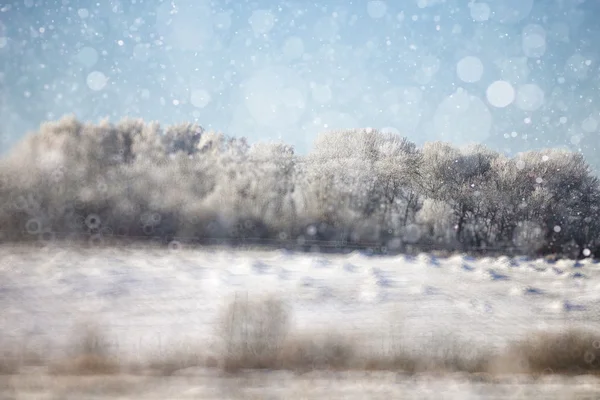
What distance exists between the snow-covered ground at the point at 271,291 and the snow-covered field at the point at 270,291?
25 mm

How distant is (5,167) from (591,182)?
26645 millimetres

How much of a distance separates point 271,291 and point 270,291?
0.19 ft

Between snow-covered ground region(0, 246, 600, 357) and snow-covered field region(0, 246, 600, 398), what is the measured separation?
0.08 ft

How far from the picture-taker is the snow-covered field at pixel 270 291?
985 cm

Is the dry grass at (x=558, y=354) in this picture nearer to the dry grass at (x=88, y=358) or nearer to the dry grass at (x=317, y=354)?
Answer: the dry grass at (x=317, y=354)

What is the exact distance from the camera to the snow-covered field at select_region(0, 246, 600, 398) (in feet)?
32.3

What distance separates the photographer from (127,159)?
2355 centimetres

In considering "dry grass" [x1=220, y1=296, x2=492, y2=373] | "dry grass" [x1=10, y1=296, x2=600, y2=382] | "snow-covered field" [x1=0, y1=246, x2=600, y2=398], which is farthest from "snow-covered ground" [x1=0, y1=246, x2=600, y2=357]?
"dry grass" [x1=220, y1=296, x2=492, y2=373]

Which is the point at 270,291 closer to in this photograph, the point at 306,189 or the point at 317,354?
the point at 317,354

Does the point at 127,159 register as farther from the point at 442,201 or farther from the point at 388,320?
the point at 388,320

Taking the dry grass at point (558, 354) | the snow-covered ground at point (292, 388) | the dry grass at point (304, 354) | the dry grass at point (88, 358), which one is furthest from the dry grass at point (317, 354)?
the dry grass at point (558, 354)

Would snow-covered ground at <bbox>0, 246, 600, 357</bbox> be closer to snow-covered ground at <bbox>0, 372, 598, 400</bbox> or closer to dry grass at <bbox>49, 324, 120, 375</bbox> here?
dry grass at <bbox>49, 324, 120, 375</bbox>

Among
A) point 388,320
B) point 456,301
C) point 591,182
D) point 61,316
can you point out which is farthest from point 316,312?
point 591,182

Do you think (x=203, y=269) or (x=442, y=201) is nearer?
(x=203, y=269)
